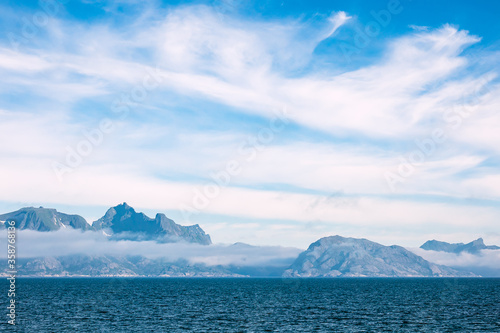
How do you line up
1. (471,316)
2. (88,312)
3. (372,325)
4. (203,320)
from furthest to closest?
(88,312) → (471,316) → (203,320) → (372,325)

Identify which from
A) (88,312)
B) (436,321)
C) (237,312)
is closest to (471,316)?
(436,321)

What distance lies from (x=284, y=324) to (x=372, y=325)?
59.0 ft

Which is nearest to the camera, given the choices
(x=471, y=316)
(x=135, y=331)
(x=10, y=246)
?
(x=10, y=246)

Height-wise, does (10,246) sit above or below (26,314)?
above

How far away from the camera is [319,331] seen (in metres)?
84.7

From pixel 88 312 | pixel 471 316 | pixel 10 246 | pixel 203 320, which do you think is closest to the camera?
pixel 10 246

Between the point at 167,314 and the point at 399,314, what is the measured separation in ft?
189

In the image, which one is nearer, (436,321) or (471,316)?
(436,321)

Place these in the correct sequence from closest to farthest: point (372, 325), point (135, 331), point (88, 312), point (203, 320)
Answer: point (135, 331) → point (372, 325) → point (203, 320) → point (88, 312)

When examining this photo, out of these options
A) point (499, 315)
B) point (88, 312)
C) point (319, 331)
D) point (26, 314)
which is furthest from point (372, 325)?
point (26, 314)

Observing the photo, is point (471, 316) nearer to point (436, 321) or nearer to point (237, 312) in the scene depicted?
point (436, 321)

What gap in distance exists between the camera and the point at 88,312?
113375 mm

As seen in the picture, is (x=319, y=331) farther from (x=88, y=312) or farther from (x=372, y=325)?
(x=88, y=312)

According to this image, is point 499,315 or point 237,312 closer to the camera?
point 499,315
